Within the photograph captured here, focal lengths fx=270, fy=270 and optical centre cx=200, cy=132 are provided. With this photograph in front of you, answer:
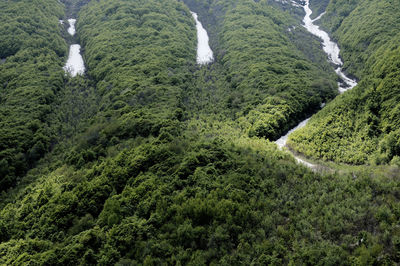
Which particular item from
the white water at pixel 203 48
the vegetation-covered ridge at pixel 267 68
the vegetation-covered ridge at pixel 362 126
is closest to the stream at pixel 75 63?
the white water at pixel 203 48

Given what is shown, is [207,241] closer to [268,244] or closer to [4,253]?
[268,244]

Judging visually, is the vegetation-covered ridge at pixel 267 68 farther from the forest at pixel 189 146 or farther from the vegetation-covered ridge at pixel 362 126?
the vegetation-covered ridge at pixel 362 126

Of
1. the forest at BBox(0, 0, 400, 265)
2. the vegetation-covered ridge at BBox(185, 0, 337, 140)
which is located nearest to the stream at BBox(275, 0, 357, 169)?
the vegetation-covered ridge at BBox(185, 0, 337, 140)

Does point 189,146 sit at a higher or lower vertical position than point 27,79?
higher

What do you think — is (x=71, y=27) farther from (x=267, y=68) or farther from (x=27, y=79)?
(x=267, y=68)

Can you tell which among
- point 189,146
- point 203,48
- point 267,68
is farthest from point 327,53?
point 189,146

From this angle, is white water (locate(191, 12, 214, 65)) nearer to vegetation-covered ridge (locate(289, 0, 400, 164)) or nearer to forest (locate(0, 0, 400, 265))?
forest (locate(0, 0, 400, 265))
